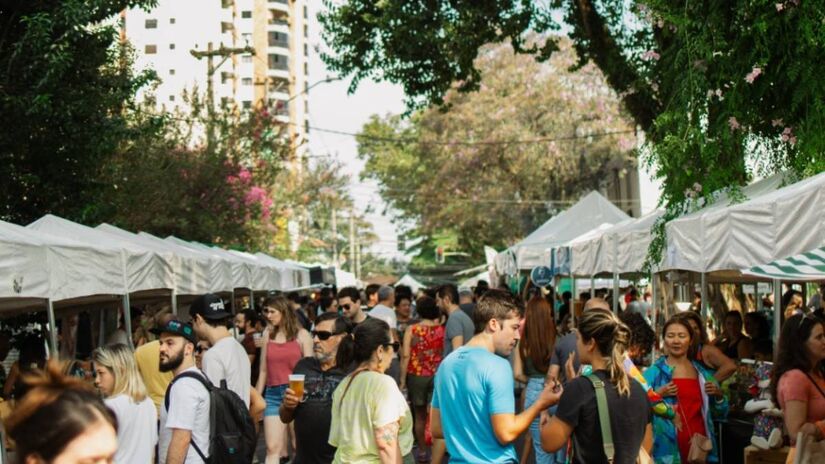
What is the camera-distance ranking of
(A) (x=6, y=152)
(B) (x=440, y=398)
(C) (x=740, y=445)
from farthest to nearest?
(A) (x=6, y=152) → (C) (x=740, y=445) → (B) (x=440, y=398)

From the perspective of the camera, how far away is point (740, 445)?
30.5 ft

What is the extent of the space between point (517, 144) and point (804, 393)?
39.3m

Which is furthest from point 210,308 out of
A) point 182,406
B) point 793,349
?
point 793,349

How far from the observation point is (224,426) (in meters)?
6.82

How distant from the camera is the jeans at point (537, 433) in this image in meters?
9.58

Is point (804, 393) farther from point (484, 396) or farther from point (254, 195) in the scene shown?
point (254, 195)

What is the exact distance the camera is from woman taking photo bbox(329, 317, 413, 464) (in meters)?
6.17

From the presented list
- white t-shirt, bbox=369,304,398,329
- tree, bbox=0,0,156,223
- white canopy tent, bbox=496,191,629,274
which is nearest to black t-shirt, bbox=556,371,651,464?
white t-shirt, bbox=369,304,398,329

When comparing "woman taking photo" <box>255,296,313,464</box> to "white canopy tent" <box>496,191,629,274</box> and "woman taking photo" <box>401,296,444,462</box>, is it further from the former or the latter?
"white canopy tent" <box>496,191,629,274</box>

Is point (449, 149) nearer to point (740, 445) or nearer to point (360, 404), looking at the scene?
point (740, 445)

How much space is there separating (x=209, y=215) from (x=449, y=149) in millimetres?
18149

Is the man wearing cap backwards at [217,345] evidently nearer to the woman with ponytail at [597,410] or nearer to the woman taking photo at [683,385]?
the woman taking photo at [683,385]

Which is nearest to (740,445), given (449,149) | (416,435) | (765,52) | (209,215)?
(765,52)

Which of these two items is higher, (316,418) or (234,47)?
(234,47)
